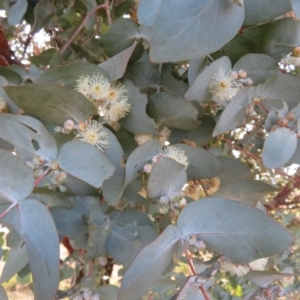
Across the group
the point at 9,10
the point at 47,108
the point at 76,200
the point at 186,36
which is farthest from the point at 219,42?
the point at 9,10

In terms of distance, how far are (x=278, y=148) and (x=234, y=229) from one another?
178 millimetres

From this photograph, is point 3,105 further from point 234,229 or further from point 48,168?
point 234,229

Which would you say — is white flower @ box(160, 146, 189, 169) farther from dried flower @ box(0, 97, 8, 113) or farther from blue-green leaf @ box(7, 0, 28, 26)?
blue-green leaf @ box(7, 0, 28, 26)

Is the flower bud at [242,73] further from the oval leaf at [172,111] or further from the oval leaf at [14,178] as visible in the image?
the oval leaf at [14,178]

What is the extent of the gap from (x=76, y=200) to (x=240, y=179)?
1.17ft

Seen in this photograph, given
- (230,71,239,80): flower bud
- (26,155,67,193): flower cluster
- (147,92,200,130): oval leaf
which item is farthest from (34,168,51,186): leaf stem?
(230,71,239,80): flower bud

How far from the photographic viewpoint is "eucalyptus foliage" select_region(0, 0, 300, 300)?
23.1 inches

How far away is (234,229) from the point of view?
602 mm

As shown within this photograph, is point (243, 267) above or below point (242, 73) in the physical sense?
below

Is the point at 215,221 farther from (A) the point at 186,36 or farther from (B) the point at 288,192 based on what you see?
(B) the point at 288,192

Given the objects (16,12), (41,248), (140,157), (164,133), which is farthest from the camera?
(16,12)

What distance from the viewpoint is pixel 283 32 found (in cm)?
74

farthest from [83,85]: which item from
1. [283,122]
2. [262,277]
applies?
[262,277]

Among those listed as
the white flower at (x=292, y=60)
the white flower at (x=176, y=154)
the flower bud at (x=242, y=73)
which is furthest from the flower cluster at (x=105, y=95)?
the white flower at (x=292, y=60)
